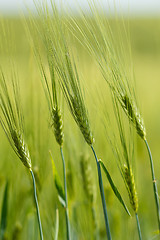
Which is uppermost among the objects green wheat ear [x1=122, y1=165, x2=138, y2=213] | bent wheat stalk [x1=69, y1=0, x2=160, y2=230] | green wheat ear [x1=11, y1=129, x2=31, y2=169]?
bent wheat stalk [x1=69, y1=0, x2=160, y2=230]

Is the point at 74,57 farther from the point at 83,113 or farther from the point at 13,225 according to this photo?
the point at 13,225

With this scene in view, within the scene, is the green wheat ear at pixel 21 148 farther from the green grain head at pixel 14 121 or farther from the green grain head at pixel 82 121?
the green grain head at pixel 82 121

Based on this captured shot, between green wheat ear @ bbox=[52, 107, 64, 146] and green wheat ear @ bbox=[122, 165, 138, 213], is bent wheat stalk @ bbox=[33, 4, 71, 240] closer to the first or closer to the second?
green wheat ear @ bbox=[52, 107, 64, 146]

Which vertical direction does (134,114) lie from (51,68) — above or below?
below

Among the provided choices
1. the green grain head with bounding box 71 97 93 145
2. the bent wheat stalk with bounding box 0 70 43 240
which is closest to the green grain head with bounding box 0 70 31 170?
the bent wheat stalk with bounding box 0 70 43 240

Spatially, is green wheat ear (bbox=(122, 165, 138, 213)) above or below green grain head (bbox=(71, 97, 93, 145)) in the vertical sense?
below

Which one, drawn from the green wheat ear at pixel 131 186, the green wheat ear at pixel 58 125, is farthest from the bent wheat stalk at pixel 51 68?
the green wheat ear at pixel 131 186

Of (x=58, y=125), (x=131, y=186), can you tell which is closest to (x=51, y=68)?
(x=58, y=125)

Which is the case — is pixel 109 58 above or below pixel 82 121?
above

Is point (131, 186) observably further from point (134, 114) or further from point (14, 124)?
point (14, 124)

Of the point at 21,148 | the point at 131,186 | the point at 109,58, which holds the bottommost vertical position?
the point at 131,186

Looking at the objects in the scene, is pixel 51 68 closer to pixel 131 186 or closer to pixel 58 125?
pixel 58 125

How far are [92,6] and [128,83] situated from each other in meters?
0.16

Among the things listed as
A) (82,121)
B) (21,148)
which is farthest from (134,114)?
(21,148)
